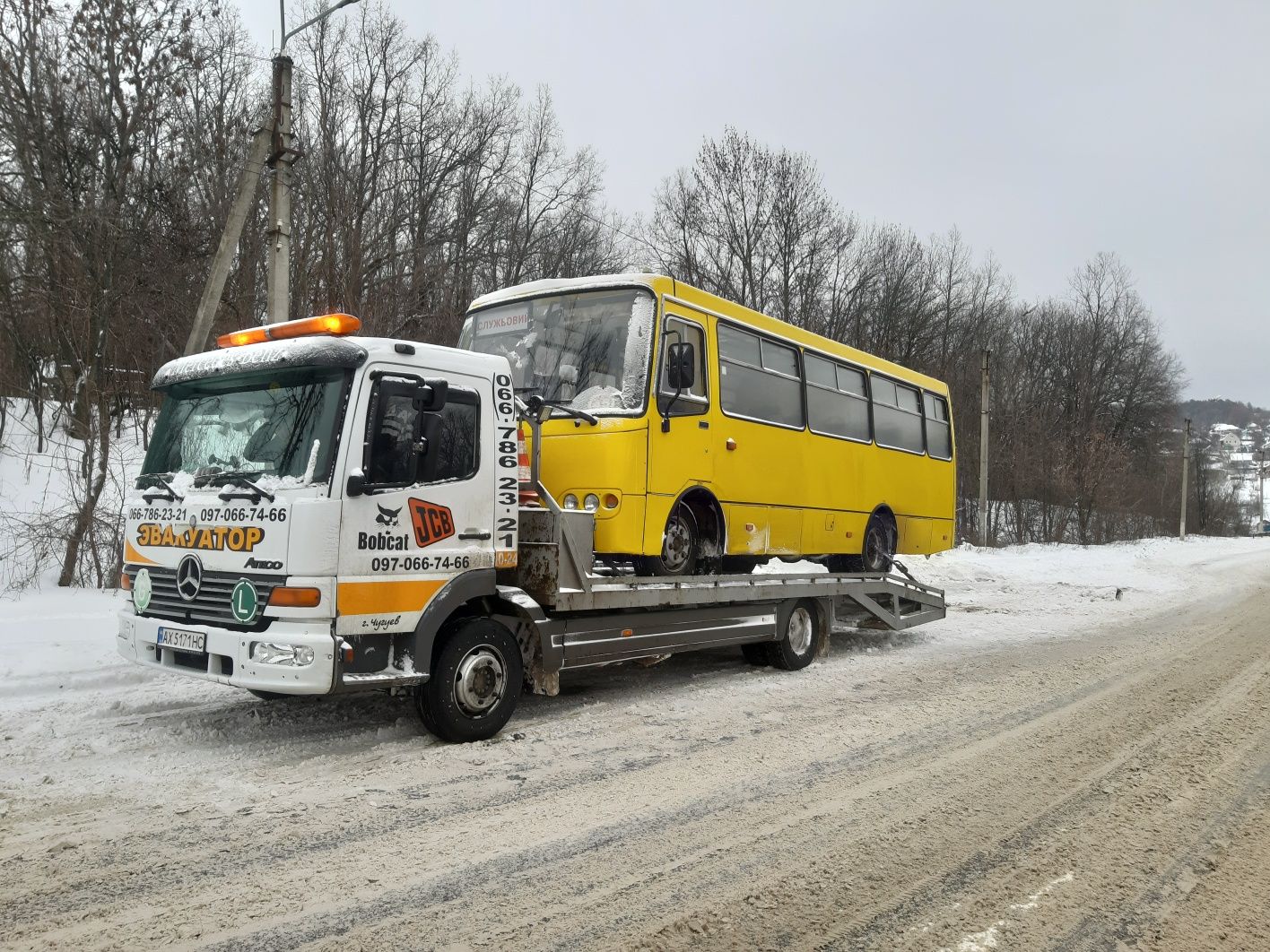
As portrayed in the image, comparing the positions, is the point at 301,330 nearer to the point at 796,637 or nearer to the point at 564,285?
the point at 564,285

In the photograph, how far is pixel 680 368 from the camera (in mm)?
7250

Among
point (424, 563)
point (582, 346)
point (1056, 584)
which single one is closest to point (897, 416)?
point (582, 346)

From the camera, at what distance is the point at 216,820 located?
14.5ft

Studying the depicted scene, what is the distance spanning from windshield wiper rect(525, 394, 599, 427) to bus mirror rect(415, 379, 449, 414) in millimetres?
1273

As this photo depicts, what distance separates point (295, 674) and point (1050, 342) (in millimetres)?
51702

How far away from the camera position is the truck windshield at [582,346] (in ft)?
23.6

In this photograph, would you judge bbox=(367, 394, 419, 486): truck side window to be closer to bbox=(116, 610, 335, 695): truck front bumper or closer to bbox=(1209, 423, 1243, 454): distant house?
bbox=(116, 610, 335, 695): truck front bumper

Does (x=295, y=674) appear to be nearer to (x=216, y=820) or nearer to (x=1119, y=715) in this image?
(x=216, y=820)

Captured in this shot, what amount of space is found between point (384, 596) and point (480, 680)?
978 millimetres

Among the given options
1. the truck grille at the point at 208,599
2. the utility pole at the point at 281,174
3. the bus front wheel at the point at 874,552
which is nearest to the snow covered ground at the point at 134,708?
the bus front wheel at the point at 874,552

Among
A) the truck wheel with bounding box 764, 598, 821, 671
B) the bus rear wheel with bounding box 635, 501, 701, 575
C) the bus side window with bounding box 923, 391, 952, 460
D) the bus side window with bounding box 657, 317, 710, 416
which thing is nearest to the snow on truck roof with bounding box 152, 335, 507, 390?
the bus side window with bounding box 657, 317, 710, 416

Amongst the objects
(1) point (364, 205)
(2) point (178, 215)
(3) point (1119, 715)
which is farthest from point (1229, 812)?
(1) point (364, 205)

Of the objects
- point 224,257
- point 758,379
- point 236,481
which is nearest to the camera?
point 236,481

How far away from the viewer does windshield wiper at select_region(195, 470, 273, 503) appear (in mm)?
5301
